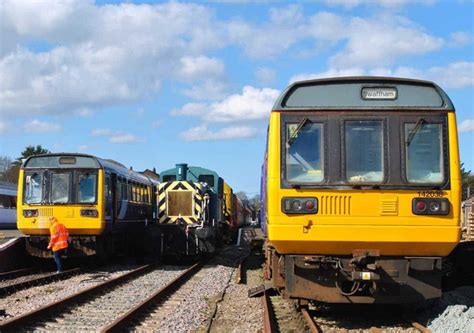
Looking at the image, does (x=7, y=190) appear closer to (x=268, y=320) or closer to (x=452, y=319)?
(x=268, y=320)

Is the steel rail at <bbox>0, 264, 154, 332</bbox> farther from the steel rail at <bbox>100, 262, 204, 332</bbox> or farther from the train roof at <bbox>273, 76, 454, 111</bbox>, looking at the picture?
the train roof at <bbox>273, 76, 454, 111</bbox>

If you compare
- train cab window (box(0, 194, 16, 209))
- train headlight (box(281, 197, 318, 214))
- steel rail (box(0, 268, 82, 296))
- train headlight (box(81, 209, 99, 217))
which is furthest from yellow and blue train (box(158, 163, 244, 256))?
train cab window (box(0, 194, 16, 209))

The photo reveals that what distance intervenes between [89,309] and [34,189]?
6.88 meters

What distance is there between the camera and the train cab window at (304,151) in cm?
761

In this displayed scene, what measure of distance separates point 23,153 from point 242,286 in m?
65.2

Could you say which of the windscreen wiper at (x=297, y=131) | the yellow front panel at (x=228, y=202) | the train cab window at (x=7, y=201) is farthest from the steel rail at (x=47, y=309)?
the train cab window at (x=7, y=201)

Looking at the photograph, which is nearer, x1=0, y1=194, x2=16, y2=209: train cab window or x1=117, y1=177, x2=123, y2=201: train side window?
x1=117, y1=177, x2=123, y2=201: train side window

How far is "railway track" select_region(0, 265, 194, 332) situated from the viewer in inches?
320

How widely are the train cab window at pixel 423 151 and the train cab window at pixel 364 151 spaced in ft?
1.15

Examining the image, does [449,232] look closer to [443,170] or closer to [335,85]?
A: [443,170]

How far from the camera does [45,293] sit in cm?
1155

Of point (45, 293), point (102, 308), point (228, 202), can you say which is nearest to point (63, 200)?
point (45, 293)

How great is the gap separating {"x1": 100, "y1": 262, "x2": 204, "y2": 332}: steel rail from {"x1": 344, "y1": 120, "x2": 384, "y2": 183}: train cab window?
11.8 feet

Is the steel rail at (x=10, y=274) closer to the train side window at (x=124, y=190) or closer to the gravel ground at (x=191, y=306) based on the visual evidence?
the train side window at (x=124, y=190)
